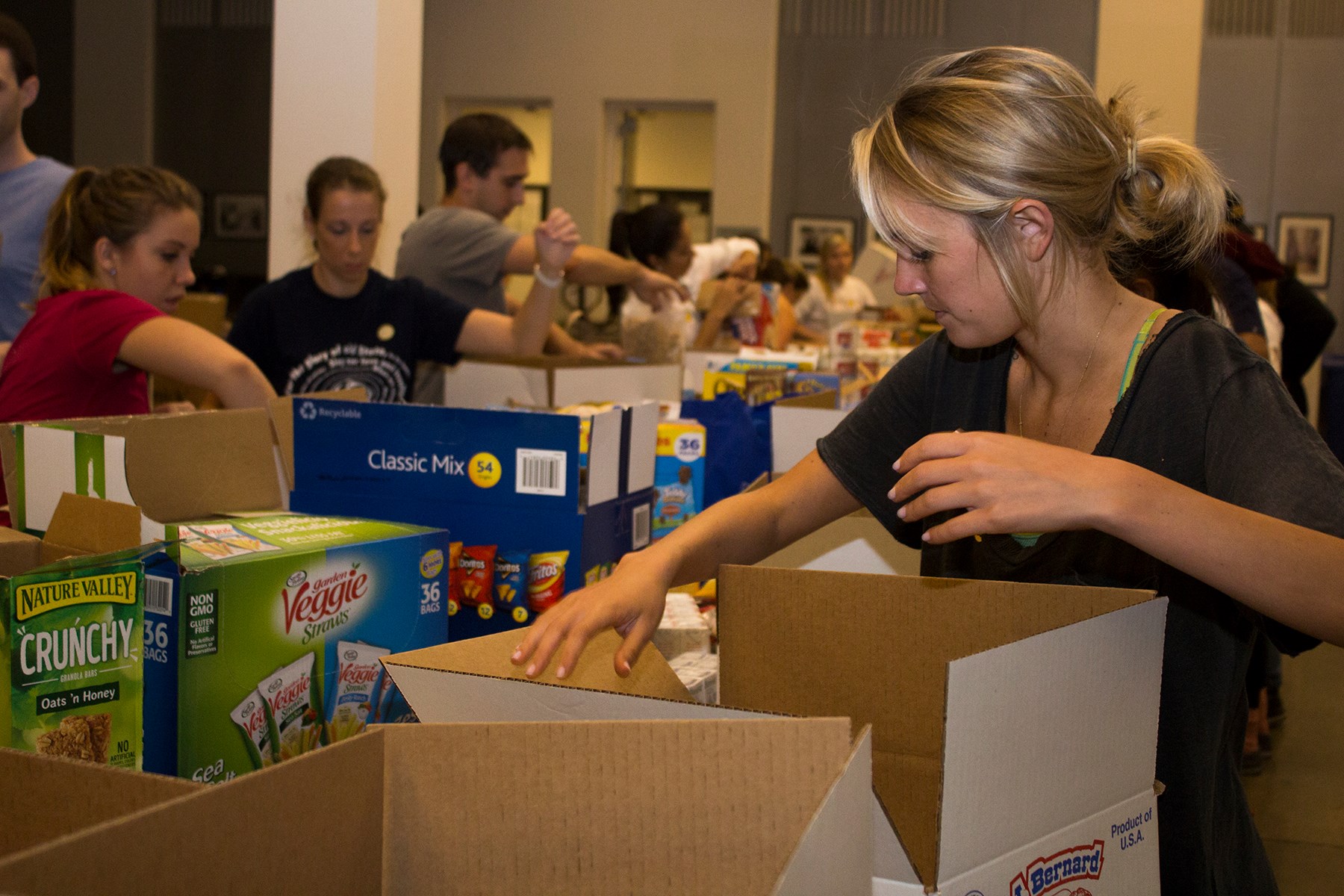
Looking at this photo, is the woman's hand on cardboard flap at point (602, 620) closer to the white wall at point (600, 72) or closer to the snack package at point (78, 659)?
the snack package at point (78, 659)

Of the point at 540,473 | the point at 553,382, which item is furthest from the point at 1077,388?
the point at 553,382

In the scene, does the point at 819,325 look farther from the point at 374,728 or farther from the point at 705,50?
the point at 374,728

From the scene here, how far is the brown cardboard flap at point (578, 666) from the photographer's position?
0.97 metres

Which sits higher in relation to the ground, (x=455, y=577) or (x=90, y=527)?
(x=90, y=527)

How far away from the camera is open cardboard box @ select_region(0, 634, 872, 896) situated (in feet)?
2.30

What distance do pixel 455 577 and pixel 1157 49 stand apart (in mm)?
9550

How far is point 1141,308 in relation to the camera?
1.24 m

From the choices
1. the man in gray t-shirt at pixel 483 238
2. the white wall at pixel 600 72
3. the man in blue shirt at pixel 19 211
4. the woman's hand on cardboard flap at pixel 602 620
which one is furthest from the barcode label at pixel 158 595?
the white wall at pixel 600 72

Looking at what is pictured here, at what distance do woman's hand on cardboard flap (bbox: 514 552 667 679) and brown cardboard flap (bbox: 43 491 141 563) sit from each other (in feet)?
1.44

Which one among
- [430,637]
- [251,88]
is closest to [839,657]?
[430,637]

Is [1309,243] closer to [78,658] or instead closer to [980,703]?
[980,703]

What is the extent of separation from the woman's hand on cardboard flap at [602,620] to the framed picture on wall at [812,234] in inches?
381

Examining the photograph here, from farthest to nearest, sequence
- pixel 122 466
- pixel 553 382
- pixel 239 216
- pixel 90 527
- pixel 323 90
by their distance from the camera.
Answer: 1. pixel 239 216
2. pixel 323 90
3. pixel 553 382
4. pixel 122 466
5. pixel 90 527

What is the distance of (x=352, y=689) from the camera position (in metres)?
1.27
